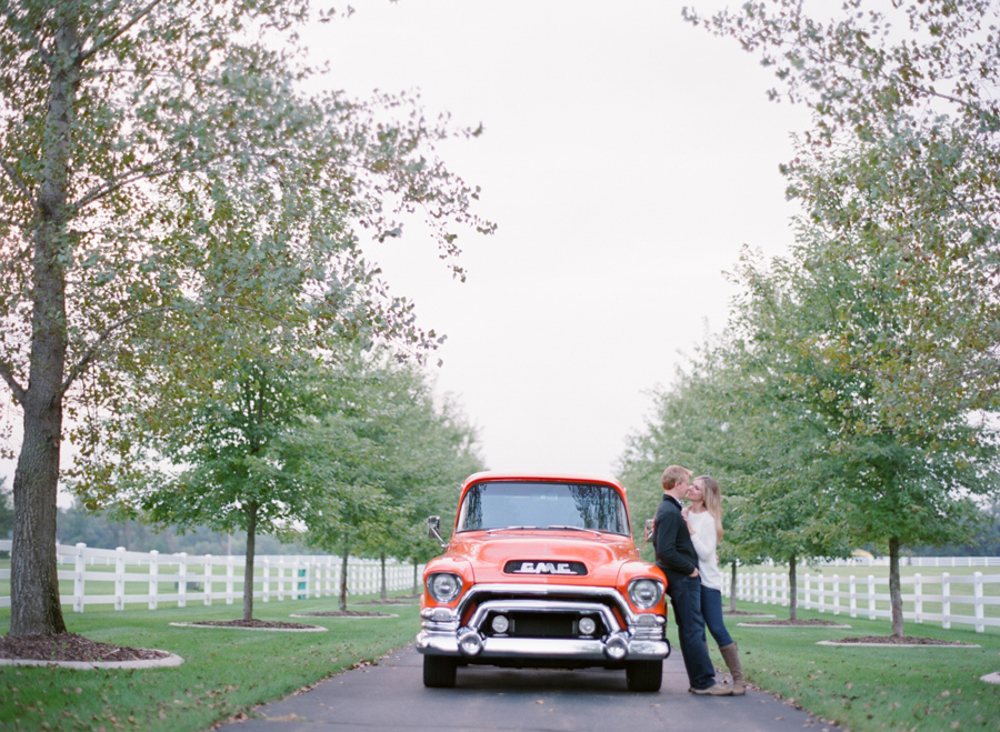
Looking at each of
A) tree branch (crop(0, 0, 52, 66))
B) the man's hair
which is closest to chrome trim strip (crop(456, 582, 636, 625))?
the man's hair

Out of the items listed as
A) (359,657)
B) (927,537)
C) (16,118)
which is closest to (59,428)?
(16,118)

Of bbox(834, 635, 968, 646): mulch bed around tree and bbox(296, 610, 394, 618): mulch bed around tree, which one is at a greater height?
bbox(834, 635, 968, 646): mulch bed around tree

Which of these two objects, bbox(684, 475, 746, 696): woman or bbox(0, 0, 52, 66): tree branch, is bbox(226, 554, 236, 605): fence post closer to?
bbox(0, 0, 52, 66): tree branch

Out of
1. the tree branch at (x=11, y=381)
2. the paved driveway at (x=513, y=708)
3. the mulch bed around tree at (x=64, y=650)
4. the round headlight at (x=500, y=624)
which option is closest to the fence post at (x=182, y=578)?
the tree branch at (x=11, y=381)

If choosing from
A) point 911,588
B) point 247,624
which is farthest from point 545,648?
point 911,588

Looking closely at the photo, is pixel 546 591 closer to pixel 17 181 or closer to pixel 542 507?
pixel 542 507

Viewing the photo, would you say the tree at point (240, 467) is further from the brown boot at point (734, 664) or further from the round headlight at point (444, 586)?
the brown boot at point (734, 664)

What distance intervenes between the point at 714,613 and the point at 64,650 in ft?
20.8

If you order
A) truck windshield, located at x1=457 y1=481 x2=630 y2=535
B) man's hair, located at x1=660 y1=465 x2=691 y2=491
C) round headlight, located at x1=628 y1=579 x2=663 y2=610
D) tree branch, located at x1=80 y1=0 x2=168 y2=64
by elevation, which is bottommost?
round headlight, located at x1=628 y1=579 x2=663 y2=610

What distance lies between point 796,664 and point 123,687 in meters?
7.65

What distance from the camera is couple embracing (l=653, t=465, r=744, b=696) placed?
9938 millimetres

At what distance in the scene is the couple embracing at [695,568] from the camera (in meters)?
9.94

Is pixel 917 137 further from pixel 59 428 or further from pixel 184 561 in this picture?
pixel 184 561

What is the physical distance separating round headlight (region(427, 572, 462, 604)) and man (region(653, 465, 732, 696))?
1831 mm
